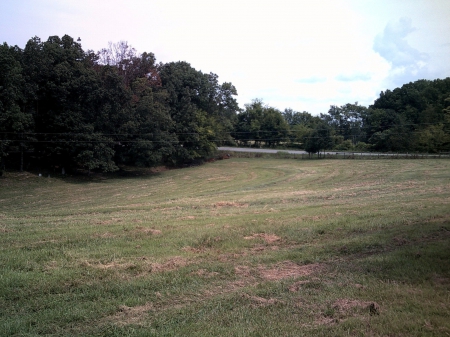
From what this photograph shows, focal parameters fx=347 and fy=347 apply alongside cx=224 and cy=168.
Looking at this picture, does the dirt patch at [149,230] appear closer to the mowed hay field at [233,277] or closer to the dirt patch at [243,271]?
the mowed hay field at [233,277]

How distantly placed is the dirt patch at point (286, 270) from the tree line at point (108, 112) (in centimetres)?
3347

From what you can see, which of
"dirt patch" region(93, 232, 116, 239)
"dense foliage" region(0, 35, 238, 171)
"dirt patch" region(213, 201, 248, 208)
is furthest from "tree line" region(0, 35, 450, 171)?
"dirt patch" region(93, 232, 116, 239)

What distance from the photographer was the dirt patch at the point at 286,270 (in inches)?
251

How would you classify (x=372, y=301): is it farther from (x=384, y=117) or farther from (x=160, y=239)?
(x=384, y=117)

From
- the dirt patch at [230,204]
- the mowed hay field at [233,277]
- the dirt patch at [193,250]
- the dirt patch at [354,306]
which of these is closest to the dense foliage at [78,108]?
the dirt patch at [230,204]

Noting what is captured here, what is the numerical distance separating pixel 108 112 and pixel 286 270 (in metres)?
38.2

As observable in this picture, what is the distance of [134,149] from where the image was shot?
1700 inches

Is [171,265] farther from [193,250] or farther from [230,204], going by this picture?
[230,204]

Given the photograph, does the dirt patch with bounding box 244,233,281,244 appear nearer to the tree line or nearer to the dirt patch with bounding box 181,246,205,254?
the dirt patch with bounding box 181,246,205,254

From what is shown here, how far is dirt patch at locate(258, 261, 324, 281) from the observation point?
251 inches

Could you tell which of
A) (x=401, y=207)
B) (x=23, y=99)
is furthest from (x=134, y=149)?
(x=401, y=207)

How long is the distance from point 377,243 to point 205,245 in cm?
408

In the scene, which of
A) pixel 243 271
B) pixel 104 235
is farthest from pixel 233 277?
pixel 104 235

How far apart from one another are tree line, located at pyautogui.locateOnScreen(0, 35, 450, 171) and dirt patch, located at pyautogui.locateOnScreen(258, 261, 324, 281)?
110ft
